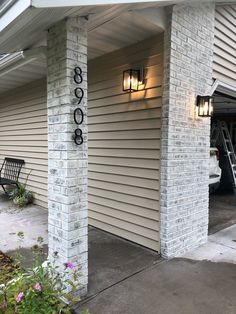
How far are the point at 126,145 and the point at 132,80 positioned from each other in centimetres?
87

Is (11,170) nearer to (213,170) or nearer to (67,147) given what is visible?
(213,170)

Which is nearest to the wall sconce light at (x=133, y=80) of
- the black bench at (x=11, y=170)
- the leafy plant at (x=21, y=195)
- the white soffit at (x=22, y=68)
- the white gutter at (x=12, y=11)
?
the white soffit at (x=22, y=68)

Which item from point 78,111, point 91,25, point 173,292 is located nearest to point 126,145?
point 78,111

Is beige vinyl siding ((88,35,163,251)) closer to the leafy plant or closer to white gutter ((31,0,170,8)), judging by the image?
white gutter ((31,0,170,8))

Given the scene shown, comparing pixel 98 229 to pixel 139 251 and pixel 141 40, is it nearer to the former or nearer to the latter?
pixel 139 251

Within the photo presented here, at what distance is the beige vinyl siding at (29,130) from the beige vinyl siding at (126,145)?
1.69m

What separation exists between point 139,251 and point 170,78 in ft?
7.00

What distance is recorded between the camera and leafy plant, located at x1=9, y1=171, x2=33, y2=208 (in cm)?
580

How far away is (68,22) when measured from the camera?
2.27m

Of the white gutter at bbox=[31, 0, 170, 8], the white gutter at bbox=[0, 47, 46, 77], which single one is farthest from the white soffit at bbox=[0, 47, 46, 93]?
the white gutter at bbox=[31, 0, 170, 8]

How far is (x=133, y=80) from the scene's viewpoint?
11.4 feet

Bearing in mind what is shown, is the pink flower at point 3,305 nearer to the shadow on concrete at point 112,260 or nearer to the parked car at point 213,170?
the shadow on concrete at point 112,260

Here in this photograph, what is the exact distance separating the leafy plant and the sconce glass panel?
3602 mm

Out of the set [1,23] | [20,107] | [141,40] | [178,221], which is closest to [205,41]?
[141,40]
